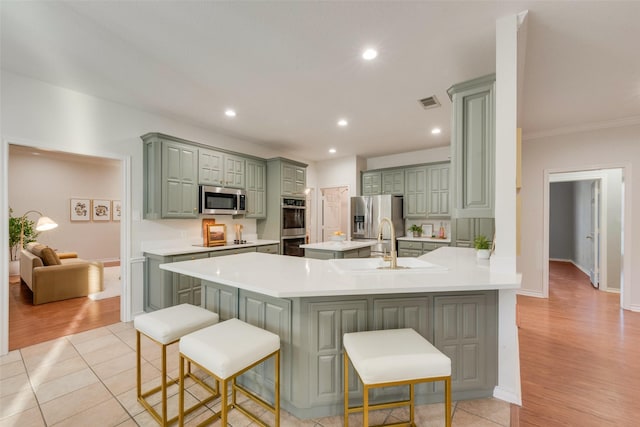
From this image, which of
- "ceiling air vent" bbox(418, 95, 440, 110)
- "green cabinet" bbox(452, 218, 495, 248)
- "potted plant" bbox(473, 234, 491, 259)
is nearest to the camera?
Result: "potted plant" bbox(473, 234, 491, 259)

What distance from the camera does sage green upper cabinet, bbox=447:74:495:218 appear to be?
2.10 m

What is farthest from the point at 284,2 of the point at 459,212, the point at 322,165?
the point at 322,165

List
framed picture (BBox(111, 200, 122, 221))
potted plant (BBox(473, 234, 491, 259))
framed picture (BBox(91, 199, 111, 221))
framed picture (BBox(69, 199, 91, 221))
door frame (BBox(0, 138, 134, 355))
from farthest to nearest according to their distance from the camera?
1. framed picture (BBox(111, 200, 122, 221))
2. framed picture (BBox(91, 199, 111, 221))
3. framed picture (BBox(69, 199, 91, 221))
4. door frame (BBox(0, 138, 134, 355))
5. potted plant (BBox(473, 234, 491, 259))

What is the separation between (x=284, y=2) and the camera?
5.70 ft

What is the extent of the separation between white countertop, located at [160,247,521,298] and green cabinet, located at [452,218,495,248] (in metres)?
2.33

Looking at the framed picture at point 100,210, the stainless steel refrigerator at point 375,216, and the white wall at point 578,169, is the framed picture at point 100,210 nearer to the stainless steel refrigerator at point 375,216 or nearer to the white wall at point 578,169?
the stainless steel refrigerator at point 375,216

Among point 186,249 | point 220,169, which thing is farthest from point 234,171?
point 186,249

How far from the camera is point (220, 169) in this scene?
4.23 meters

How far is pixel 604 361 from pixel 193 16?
4.39 m

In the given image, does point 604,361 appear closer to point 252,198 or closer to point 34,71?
point 252,198

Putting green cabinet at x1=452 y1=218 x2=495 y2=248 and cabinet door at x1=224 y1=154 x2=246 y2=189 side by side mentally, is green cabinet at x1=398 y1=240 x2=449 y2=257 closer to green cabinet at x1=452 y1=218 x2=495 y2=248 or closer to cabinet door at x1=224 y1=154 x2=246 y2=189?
green cabinet at x1=452 y1=218 x2=495 y2=248

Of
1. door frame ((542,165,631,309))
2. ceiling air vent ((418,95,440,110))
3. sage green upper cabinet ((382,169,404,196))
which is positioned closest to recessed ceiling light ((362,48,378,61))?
ceiling air vent ((418,95,440,110))

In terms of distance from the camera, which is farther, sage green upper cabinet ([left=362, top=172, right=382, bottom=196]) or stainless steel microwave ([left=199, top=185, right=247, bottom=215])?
sage green upper cabinet ([left=362, top=172, right=382, bottom=196])

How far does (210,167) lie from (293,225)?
5.97 feet
